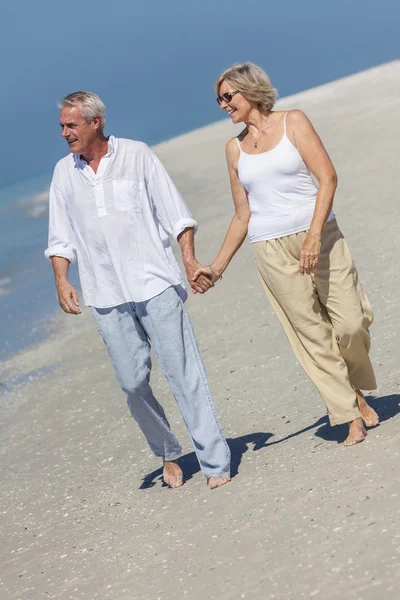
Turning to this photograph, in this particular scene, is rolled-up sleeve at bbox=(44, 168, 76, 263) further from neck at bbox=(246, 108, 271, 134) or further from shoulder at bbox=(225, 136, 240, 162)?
neck at bbox=(246, 108, 271, 134)

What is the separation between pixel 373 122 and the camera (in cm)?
2094

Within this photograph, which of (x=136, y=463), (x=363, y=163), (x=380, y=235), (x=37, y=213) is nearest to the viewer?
(x=136, y=463)

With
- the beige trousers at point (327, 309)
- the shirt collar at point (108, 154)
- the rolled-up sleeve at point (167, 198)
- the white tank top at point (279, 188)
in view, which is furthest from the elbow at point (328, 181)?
the shirt collar at point (108, 154)

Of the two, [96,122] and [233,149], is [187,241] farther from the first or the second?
[96,122]

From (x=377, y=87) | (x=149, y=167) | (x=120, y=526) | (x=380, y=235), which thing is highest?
(x=149, y=167)

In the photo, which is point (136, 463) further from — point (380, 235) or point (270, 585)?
Answer: point (380, 235)

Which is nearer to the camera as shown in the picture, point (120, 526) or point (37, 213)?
point (120, 526)

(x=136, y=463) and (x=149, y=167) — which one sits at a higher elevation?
(x=149, y=167)

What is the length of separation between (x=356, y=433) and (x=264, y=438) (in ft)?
3.20

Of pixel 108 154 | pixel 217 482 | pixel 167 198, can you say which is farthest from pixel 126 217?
pixel 217 482

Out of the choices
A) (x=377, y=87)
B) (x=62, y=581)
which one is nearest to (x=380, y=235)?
(x=62, y=581)

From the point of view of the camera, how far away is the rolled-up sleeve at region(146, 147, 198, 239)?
19.6 feet

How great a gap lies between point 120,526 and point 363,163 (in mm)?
11229

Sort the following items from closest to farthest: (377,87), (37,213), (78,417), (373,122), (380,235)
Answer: (78,417)
(380,235)
(373,122)
(37,213)
(377,87)
